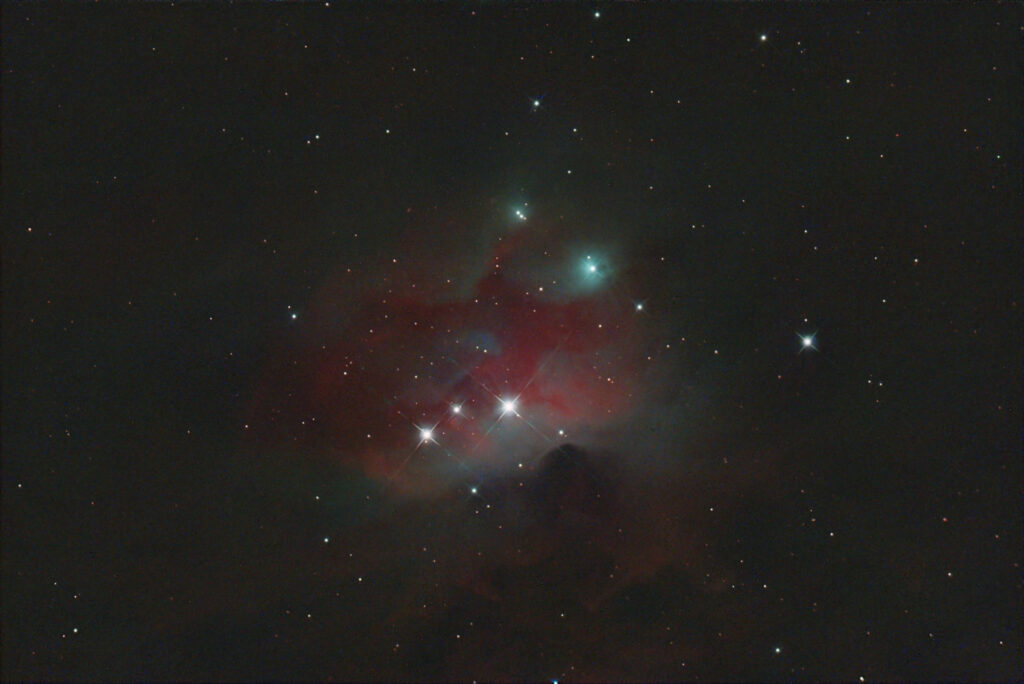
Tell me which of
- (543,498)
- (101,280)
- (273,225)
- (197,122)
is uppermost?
(197,122)

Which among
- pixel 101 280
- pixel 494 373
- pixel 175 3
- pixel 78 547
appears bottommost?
pixel 78 547

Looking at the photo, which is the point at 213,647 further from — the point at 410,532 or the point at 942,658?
the point at 942,658

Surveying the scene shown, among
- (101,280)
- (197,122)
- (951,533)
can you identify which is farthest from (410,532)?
(951,533)

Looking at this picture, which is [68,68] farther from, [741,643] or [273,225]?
[741,643]

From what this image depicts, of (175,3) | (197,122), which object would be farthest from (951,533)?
(175,3)

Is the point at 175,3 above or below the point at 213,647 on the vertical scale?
above

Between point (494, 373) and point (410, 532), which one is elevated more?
point (494, 373)
